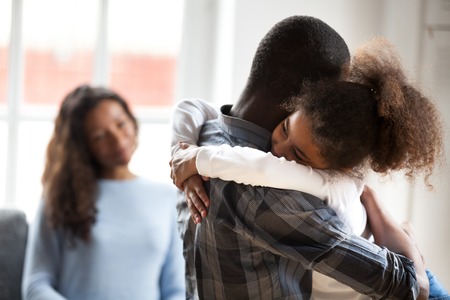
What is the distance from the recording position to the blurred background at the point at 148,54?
2.48 meters

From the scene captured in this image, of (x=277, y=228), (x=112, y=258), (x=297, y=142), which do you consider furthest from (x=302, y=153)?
(x=112, y=258)

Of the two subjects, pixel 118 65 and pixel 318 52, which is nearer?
pixel 318 52

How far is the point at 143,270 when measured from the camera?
2.35 meters

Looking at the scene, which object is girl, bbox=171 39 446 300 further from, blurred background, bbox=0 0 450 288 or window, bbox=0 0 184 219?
window, bbox=0 0 184 219

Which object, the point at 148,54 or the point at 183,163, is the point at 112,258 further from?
the point at 183,163

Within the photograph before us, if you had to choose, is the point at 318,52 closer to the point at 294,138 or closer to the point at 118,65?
the point at 294,138

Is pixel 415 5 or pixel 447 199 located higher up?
pixel 415 5

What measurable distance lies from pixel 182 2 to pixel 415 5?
931mm

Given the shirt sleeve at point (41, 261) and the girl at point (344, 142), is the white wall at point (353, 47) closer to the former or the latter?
the shirt sleeve at point (41, 261)

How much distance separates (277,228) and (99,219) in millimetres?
1401

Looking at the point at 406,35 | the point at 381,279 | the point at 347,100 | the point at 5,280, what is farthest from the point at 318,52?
the point at 5,280

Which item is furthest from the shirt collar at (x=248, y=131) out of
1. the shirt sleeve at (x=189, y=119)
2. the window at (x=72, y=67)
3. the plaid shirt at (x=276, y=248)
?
the window at (x=72, y=67)

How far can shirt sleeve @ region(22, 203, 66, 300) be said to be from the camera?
2.24 metres

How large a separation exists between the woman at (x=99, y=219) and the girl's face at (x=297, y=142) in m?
1.29
